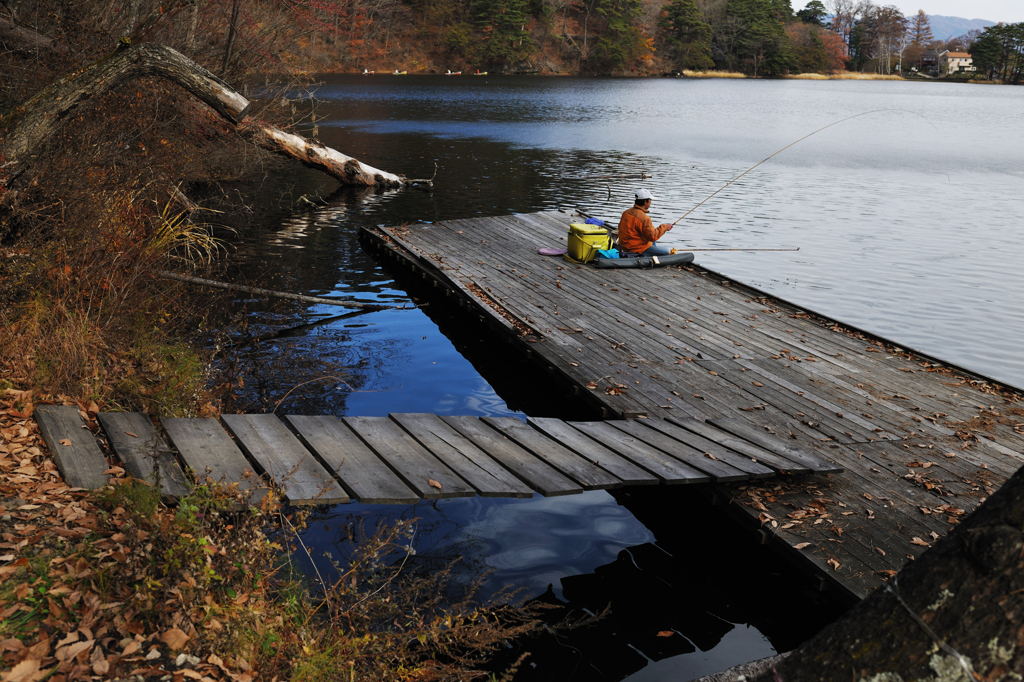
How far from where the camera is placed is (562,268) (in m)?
12.4

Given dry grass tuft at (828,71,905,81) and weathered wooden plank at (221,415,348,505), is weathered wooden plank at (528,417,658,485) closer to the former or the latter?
weathered wooden plank at (221,415,348,505)

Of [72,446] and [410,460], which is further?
[410,460]

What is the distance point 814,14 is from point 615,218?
119 metres

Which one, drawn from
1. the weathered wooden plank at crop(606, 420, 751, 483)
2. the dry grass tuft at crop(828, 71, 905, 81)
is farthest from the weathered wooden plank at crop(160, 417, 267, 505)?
the dry grass tuft at crop(828, 71, 905, 81)

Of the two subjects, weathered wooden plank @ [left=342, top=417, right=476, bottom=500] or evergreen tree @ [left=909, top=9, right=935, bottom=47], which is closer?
weathered wooden plank @ [left=342, top=417, right=476, bottom=500]

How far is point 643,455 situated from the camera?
584 cm

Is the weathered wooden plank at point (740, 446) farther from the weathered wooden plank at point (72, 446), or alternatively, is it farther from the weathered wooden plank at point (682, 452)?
the weathered wooden plank at point (72, 446)

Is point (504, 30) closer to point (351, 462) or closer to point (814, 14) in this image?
point (814, 14)

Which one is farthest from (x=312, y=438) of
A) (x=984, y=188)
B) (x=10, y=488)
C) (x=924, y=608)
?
(x=984, y=188)

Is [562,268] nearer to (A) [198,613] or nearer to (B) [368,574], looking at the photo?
(B) [368,574]

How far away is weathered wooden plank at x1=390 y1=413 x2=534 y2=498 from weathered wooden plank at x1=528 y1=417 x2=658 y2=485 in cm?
73

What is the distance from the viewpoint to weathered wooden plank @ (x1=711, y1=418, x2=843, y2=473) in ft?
18.6

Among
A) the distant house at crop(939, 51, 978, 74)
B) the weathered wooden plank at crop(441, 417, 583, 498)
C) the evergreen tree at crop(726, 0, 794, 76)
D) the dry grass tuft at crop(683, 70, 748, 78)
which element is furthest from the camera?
the distant house at crop(939, 51, 978, 74)

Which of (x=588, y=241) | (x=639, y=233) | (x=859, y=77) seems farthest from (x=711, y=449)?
(x=859, y=77)
